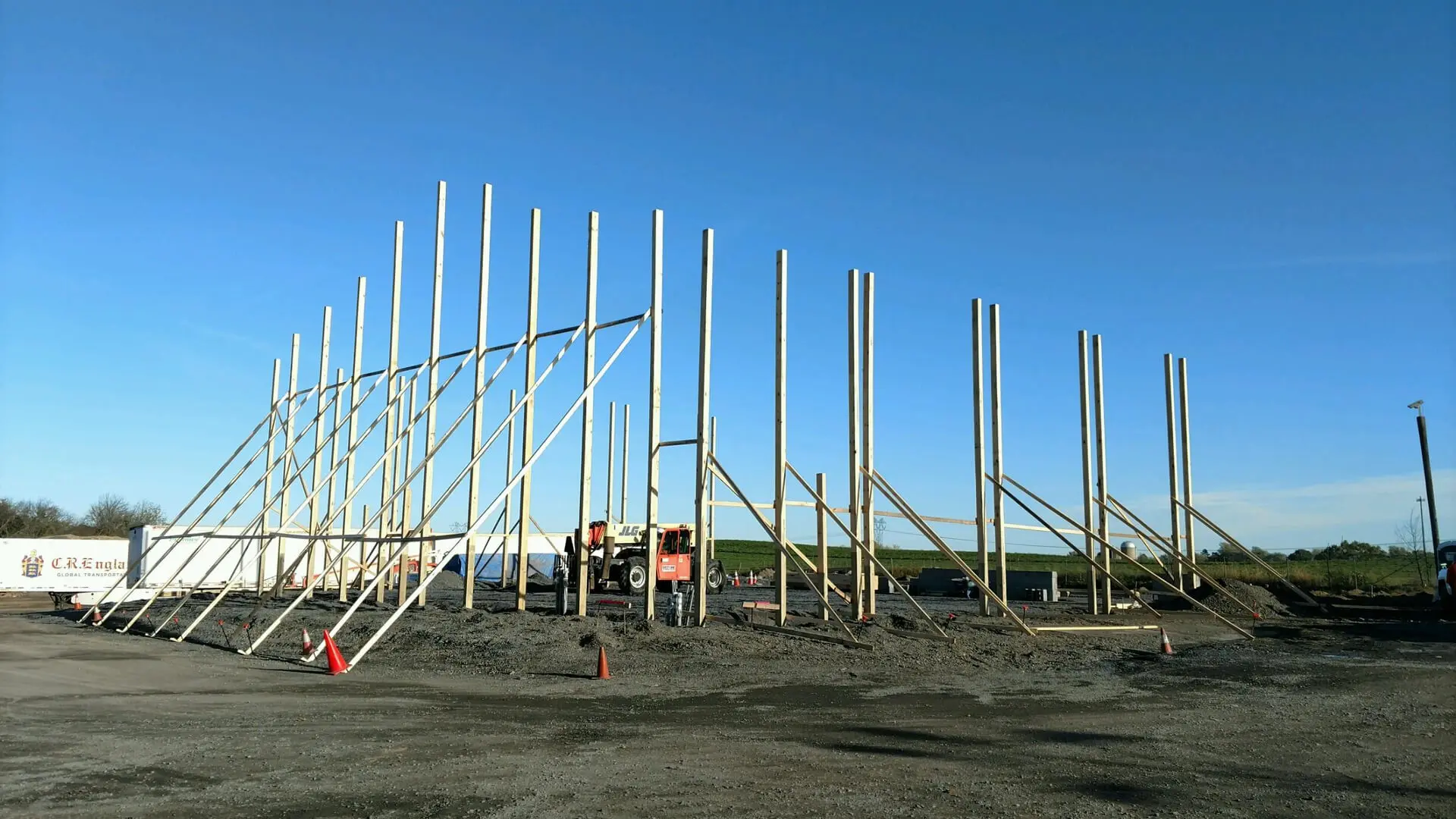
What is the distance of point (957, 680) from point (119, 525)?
74459 millimetres

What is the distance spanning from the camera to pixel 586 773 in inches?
275

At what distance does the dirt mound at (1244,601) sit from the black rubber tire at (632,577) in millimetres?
14033

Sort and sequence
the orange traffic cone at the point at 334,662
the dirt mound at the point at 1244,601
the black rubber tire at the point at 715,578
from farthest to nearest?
the black rubber tire at the point at 715,578 < the dirt mound at the point at 1244,601 < the orange traffic cone at the point at 334,662

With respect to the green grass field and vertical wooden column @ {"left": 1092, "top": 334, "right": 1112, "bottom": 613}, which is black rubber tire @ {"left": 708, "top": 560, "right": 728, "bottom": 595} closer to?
the green grass field

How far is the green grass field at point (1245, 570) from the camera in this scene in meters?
35.8

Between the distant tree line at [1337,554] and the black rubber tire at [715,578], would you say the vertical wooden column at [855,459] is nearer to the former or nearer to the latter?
the black rubber tire at [715,578]

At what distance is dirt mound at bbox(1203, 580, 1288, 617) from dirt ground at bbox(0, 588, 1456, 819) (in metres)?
5.45

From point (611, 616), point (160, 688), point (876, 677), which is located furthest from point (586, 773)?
point (611, 616)

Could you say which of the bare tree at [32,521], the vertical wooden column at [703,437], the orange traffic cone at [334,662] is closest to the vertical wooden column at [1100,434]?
the vertical wooden column at [703,437]

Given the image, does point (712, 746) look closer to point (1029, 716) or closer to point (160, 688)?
point (1029, 716)

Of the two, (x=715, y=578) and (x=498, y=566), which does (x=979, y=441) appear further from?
(x=498, y=566)

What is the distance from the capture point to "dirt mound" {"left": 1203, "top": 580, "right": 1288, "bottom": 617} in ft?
71.5

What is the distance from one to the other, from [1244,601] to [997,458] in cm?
802

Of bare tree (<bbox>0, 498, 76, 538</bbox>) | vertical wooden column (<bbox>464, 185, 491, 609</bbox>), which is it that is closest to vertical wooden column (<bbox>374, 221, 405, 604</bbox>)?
vertical wooden column (<bbox>464, 185, 491, 609</bbox>)
